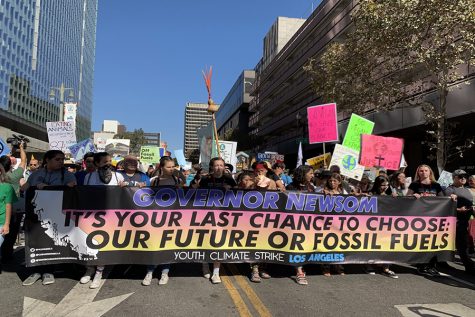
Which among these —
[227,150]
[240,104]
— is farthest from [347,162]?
[240,104]

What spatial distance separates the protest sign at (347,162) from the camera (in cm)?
880

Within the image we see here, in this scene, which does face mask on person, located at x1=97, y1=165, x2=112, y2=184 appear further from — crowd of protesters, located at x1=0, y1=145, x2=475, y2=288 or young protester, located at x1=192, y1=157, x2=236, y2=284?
young protester, located at x1=192, y1=157, x2=236, y2=284

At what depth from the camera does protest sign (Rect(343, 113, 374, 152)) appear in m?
9.47

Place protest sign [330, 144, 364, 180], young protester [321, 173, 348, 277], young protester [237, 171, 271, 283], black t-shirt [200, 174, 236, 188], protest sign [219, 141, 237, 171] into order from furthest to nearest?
protest sign [219, 141, 237, 171]
protest sign [330, 144, 364, 180]
young protester [321, 173, 348, 277]
black t-shirt [200, 174, 236, 188]
young protester [237, 171, 271, 283]

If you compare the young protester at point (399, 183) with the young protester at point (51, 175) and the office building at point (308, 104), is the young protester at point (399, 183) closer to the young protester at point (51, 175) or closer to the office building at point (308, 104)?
the young protester at point (51, 175)

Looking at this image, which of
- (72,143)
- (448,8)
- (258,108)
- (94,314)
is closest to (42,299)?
(94,314)

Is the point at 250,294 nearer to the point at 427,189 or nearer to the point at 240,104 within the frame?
the point at 427,189

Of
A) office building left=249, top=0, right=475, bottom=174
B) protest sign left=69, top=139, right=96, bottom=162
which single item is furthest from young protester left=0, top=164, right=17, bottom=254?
office building left=249, top=0, right=475, bottom=174

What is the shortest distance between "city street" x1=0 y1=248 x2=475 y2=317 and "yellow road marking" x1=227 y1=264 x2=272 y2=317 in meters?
0.01

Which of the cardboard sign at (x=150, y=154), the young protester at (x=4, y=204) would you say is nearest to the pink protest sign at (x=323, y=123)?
the young protester at (x=4, y=204)

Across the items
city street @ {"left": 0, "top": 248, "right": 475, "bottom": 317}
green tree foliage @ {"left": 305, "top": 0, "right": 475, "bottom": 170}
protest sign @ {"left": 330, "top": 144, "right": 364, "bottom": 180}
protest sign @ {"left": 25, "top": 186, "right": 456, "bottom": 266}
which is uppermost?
green tree foliage @ {"left": 305, "top": 0, "right": 475, "bottom": 170}

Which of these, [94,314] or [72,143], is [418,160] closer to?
[72,143]

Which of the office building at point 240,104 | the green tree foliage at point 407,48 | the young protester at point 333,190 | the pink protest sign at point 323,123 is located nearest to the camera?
the young protester at point 333,190

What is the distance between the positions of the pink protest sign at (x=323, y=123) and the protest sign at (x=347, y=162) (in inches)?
61.6
